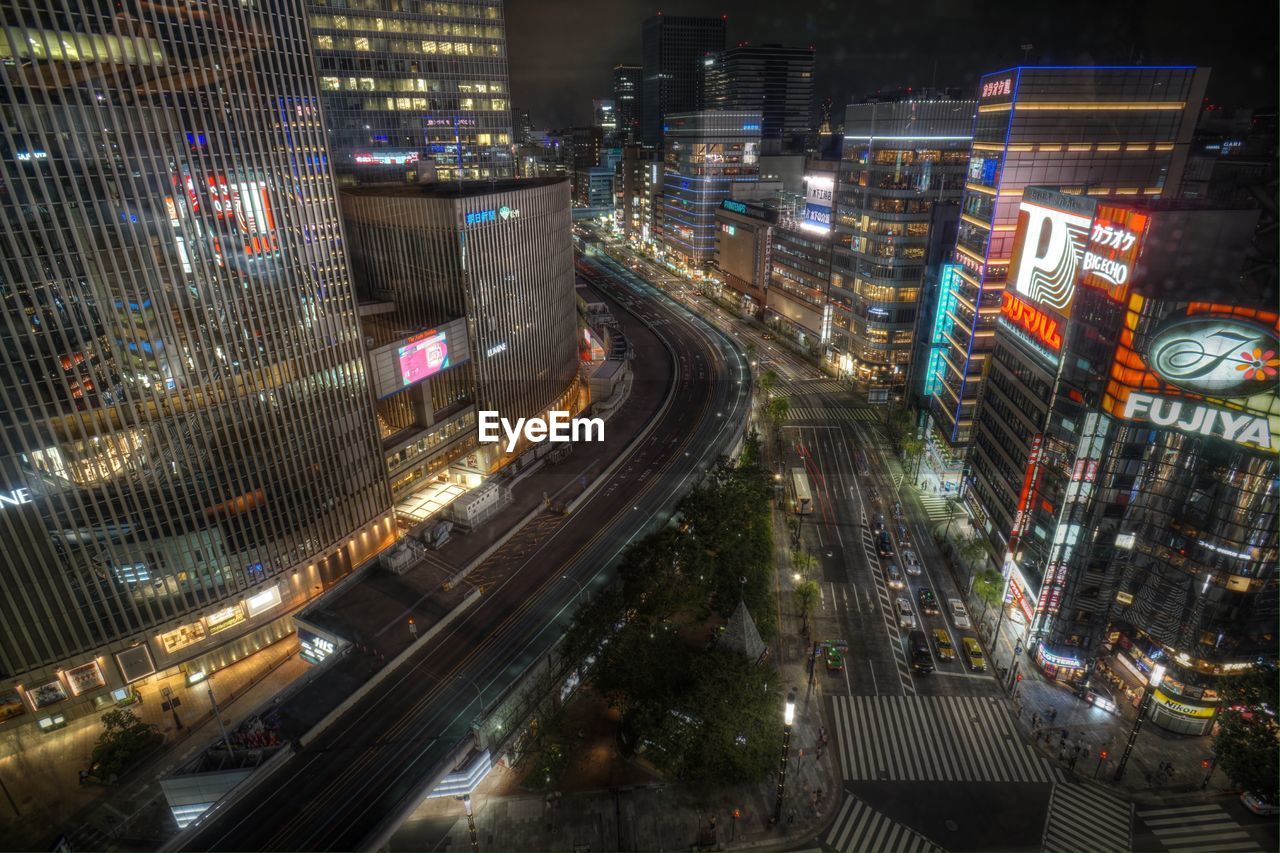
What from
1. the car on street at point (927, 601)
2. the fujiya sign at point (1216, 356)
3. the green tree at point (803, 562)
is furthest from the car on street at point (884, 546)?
the fujiya sign at point (1216, 356)

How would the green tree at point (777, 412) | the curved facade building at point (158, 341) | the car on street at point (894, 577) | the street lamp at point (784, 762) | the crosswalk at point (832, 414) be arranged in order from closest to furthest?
1. the street lamp at point (784, 762)
2. the curved facade building at point (158, 341)
3. the car on street at point (894, 577)
4. the green tree at point (777, 412)
5. the crosswalk at point (832, 414)

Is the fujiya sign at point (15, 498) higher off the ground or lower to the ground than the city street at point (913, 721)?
higher

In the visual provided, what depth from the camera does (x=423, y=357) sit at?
279 ft

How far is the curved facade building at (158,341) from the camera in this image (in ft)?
165

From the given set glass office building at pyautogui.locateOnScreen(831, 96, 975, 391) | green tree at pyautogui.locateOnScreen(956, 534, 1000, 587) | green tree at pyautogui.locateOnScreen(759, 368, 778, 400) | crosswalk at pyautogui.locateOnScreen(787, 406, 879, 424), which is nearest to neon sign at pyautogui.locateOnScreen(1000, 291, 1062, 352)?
green tree at pyautogui.locateOnScreen(956, 534, 1000, 587)

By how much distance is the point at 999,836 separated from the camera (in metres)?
52.1

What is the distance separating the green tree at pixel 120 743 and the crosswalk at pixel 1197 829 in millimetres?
85448

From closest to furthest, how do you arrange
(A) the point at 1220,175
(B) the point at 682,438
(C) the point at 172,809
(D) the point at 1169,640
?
(C) the point at 172,809 < (D) the point at 1169,640 < (B) the point at 682,438 < (A) the point at 1220,175

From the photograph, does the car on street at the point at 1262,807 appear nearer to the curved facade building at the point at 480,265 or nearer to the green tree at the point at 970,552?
the green tree at the point at 970,552

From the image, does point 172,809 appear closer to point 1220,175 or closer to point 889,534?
point 889,534

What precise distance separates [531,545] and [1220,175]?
15190 cm

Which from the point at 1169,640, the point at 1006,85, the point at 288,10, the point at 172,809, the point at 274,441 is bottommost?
the point at 172,809

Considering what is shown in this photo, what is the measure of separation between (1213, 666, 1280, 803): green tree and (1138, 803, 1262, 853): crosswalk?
3325 mm

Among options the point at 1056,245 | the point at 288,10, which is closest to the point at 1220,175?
the point at 1056,245
